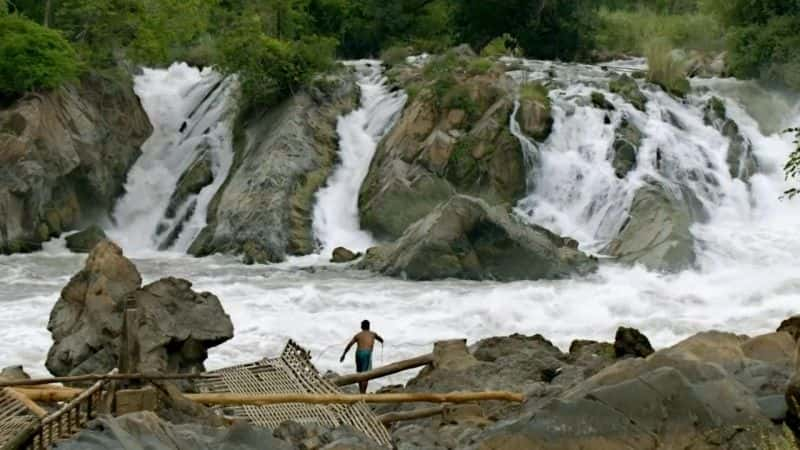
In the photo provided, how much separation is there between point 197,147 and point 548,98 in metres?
8.09

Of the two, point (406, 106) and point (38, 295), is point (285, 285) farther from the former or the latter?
point (406, 106)

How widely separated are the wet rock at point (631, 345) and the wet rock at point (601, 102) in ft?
41.7

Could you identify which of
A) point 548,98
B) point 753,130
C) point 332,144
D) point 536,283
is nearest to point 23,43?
point 332,144

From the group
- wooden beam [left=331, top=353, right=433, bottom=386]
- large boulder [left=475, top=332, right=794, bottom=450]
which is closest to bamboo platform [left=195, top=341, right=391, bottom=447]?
wooden beam [left=331, top=353, right=433, bottom=386]

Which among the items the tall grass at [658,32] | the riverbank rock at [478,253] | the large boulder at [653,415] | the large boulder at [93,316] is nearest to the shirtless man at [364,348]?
the large boulder at [93,316]

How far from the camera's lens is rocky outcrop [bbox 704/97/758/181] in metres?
22.5

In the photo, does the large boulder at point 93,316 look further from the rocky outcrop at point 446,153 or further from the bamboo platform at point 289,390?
the rocky outcrop at point 446,153

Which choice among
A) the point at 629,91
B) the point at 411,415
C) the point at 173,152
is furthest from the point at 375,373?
the point at 173,152

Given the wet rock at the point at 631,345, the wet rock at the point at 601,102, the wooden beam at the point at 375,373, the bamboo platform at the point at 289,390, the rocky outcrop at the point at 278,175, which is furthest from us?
the wet rock at the point at 601,102

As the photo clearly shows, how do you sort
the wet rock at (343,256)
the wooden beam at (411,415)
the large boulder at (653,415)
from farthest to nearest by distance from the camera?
the wet rock at (343,256) < the wooden beam at (411,415) < the large boulder at (653,415)

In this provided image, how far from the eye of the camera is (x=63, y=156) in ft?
77.4

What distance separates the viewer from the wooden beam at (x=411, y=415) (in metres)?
9.57

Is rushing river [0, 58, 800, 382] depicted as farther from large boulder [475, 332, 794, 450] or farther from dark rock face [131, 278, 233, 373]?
large boulder [475, 332, 794, 450]

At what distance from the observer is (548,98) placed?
2388cm
